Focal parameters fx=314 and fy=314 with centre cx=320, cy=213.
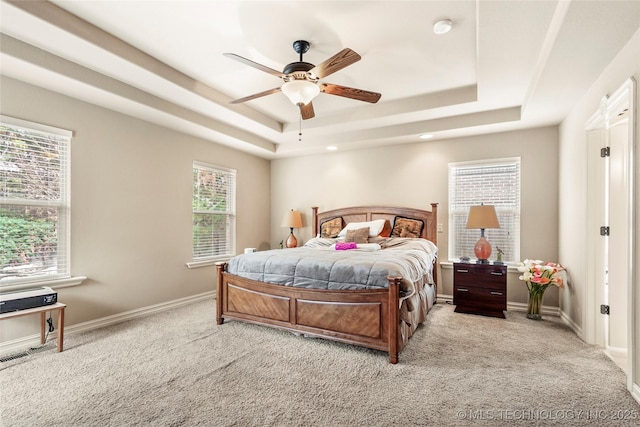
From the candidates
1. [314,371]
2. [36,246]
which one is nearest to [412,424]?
[314,371]

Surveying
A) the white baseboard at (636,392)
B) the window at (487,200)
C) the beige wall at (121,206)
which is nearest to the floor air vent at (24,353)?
the beige wall at (121,206)

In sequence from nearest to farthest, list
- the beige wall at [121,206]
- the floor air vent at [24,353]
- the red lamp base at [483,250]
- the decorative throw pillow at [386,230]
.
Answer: the floor air vent at [24,353]
the beige wall at [121,206]
the red lamp base at [483,250]
the decorative throw pillow at [386,230]

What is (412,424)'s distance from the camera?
5.90 ft

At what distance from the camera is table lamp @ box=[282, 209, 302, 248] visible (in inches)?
223

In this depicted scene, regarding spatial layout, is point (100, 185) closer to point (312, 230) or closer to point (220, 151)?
point (220, 151)

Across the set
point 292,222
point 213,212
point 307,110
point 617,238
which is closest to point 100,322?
point 213,212

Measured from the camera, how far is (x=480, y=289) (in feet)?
12.8

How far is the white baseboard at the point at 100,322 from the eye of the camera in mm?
2820

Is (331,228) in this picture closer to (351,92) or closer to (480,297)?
(480,297)

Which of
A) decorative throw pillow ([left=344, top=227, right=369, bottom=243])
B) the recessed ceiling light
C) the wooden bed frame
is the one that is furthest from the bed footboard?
the recessed ceiling light

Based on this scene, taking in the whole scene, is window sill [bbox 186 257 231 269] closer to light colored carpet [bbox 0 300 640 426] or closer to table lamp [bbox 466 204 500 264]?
light colored carpet [bbox 0 300 640 426]

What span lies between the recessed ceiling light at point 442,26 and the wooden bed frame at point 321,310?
6.57 ft

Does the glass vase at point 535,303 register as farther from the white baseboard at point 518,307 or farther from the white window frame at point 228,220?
the white window frame at point 228,220

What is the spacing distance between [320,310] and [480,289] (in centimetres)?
222
